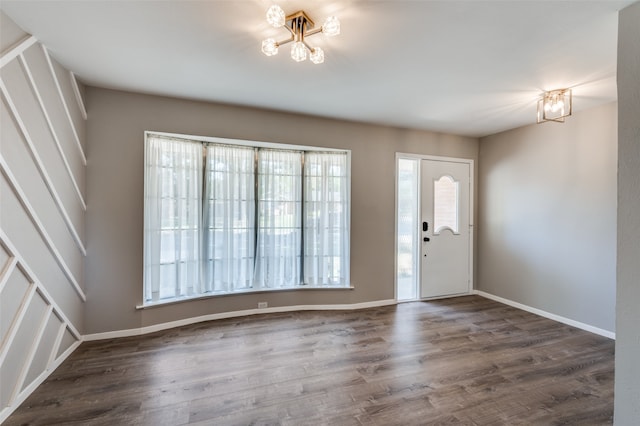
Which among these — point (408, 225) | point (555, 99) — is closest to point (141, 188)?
point (408, 225)

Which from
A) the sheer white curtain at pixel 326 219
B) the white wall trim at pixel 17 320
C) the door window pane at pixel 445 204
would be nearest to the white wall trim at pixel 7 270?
the white wall trim at pixel 17 320

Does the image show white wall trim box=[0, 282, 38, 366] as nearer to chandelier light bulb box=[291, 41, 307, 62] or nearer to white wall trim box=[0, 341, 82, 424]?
white wall trim box=[0, 341, 82, 424]

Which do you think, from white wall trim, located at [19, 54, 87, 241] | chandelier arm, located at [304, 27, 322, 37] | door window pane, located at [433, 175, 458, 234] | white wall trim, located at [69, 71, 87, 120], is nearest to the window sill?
white wall trim, located at [19, 54, 87, 241]

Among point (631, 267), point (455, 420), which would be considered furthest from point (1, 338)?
point (631, 267)

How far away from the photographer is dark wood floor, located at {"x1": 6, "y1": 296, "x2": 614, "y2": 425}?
184cm

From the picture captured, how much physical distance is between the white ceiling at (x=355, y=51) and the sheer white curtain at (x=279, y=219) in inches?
29.2

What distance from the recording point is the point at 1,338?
173 cm

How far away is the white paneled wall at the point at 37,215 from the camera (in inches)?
70.0

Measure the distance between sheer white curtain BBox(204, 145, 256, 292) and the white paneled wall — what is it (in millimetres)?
1169

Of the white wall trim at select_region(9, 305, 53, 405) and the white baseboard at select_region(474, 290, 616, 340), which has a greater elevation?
the white wall trim at select_region(9, 305, 53, 405)

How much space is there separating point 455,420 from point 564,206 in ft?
9.97

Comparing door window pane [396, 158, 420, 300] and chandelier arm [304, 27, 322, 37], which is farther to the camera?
door window pane [396, 158, 420, 300]

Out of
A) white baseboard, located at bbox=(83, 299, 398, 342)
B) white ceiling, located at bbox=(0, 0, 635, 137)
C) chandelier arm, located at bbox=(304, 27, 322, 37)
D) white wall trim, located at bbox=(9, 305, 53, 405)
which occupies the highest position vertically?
white ceiling, located at bbox=(0, 0, 635, 137)

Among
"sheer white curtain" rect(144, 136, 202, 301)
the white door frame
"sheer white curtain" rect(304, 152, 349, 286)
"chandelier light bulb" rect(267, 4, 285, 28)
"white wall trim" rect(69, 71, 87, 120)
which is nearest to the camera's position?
"chandelier light bulb" rect(267, 4, 285, 28)
